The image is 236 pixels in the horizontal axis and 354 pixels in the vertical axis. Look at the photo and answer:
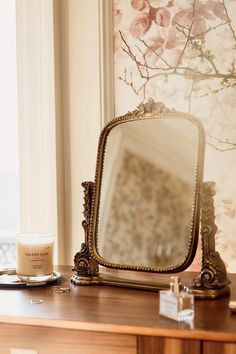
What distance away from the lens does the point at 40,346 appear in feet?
3.28

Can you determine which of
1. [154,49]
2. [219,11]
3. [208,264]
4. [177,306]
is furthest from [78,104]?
[177,306]

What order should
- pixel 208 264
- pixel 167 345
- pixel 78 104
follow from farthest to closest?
pixel 78 104 < pixel 208 264 < pixel 167 345

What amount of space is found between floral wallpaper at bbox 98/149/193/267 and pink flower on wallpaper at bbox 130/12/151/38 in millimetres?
442

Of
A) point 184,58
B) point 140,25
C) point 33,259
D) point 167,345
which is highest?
point 140,25

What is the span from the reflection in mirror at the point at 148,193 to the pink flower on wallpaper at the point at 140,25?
0.38 metres

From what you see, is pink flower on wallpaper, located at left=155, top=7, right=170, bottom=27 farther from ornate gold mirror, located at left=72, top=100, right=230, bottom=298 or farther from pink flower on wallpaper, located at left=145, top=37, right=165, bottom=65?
ornate gold mirror, located at left=72, top=100, right=230, bottom=298

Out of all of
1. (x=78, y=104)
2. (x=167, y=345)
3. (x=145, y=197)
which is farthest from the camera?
(x=78, y=104)

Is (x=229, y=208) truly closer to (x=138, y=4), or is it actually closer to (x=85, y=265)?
(x=85, y=265)

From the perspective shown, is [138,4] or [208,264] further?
[138,4]

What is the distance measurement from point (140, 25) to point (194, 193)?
61 centimetres

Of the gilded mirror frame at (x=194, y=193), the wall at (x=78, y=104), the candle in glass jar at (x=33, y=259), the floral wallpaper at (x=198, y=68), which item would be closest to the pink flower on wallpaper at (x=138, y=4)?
the floral wallpaper at (x=198, y=68)

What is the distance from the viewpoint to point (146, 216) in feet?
3.97

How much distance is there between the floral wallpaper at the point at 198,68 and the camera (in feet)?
4.80

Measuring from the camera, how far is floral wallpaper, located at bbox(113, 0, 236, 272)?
1.46 m
